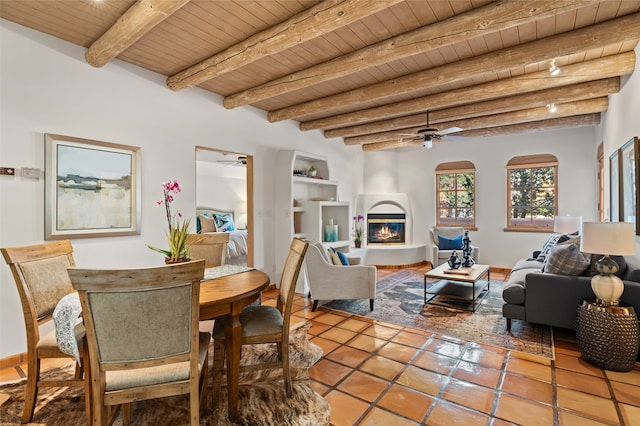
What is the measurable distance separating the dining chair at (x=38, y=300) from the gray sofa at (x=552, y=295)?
3532mm

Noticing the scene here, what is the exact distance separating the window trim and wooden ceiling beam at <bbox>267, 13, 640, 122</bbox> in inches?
149

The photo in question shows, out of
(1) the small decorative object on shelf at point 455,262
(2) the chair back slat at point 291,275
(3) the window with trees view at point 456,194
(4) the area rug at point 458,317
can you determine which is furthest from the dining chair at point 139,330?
(3) the window with trees view at point 456,194

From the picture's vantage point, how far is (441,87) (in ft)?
Result: 13.0

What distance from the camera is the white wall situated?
102 inches

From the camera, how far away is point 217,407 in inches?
80.4

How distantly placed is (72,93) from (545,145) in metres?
7.15

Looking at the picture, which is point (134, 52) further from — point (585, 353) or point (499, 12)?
point (585, 353)

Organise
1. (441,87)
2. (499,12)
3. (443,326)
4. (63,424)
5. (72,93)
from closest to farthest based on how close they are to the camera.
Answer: (63,424) < (499,12) < (72,93) < (443,326) < (441,87)

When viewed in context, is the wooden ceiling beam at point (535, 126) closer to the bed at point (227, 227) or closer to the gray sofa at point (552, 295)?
the gray sofa at point (552, 295)

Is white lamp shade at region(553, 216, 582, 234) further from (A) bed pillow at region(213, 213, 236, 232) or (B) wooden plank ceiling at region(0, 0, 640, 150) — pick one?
(A) bed pillow at region(213, 213, 236, 232)

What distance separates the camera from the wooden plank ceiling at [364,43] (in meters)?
2.30

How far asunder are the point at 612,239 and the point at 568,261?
65 cm

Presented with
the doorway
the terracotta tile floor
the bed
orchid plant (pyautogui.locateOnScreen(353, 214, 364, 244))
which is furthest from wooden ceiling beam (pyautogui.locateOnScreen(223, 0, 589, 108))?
the doorway

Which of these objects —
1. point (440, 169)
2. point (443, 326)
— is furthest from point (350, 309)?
point (440, 169)
